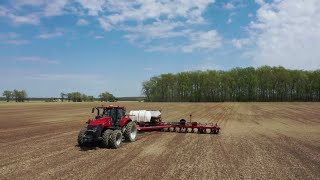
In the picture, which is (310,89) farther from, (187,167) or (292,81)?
(187,167)

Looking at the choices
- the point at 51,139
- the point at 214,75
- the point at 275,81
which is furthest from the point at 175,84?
the point at 51,139

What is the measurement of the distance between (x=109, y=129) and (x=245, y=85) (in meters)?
94.6

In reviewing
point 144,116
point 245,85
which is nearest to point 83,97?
point 245,85

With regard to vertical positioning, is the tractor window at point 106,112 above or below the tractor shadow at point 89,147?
above

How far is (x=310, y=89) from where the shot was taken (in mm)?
104625

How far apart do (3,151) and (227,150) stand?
32.7ft

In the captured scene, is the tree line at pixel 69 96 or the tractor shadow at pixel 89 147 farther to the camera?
the tree line at pixel 69 96

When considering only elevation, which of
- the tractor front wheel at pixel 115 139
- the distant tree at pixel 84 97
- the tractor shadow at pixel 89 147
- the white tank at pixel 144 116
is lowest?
the tractor shadow at pixel 89 147

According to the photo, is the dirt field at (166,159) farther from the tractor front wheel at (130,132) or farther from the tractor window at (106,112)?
the tractor window at (106,112)

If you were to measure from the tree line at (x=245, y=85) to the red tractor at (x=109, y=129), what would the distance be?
90.3 m

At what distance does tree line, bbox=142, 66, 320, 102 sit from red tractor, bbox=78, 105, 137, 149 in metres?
90.3

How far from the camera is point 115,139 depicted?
17.2 meters

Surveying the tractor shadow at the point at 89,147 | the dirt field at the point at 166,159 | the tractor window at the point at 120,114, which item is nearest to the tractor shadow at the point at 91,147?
the tractor shadow at the point at 89,147

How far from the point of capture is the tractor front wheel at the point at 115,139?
17.2m
